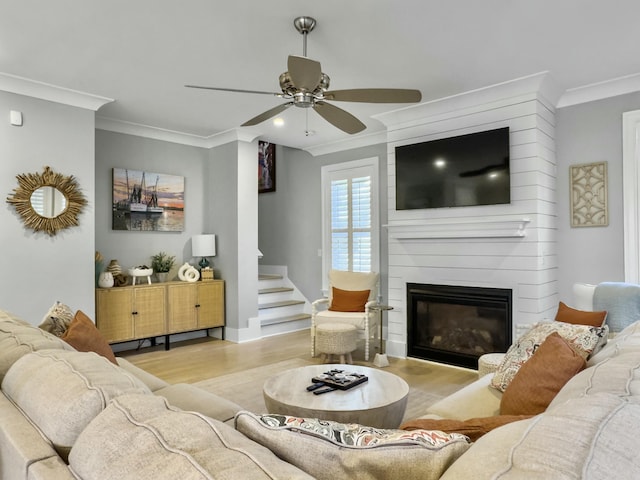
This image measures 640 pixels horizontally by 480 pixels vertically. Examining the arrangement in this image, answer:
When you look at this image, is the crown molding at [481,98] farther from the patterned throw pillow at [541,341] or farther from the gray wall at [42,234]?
the gray wall at [42,234]

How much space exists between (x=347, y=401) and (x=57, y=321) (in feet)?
5.59

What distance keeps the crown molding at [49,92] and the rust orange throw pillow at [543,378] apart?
4.30m

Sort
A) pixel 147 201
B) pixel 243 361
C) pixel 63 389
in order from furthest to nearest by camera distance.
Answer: pixel 147 201 < pixel 243 361 < pixel 63 389

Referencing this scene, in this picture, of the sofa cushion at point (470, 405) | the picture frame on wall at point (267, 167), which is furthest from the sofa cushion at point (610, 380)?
the picture frame on wall at point (267, 167)

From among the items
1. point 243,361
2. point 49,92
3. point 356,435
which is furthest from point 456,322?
point 49,92

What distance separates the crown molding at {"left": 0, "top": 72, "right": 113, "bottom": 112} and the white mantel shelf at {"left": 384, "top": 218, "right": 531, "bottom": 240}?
328 centimetres

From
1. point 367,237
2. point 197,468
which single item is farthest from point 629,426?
point 367,237

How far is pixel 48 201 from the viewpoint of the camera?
158 inches

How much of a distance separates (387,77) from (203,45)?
5.05ft

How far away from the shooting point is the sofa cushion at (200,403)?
5.96 ft

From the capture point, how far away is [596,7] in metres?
2.65

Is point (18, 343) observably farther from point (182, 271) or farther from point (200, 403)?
point (182, 271)

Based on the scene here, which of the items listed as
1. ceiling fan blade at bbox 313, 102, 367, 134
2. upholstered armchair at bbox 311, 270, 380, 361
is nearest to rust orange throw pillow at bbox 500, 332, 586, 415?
ceiling fan blade at bbox 313, 102, 367, 134

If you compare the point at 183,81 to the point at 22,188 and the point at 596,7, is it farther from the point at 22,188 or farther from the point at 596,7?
the point at 596,7
